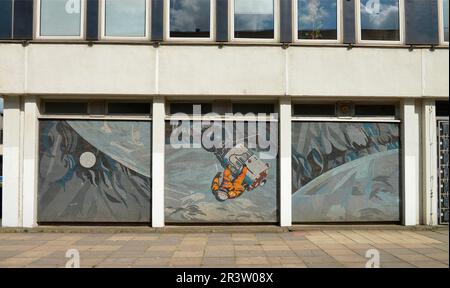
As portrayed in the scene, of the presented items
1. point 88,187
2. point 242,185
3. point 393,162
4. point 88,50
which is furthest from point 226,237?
point 88,50

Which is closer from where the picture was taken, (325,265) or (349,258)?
(325,265)

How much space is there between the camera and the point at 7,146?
40.2 ft

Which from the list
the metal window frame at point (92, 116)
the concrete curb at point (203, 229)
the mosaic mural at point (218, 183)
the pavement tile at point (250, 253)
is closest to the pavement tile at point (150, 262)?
the pavement tile at point (250, 253)

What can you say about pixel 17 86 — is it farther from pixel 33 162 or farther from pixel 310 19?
pixel 310 19

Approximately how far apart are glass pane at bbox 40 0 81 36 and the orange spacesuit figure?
17.1 feet

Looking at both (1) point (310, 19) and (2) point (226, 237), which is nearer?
(2) point (226, 237)

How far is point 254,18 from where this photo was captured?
1250 centimetres

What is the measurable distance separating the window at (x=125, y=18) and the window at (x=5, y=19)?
89.8 inches

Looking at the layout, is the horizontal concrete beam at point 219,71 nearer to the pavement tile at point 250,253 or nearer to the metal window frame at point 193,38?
the metal window frame at point 193,38

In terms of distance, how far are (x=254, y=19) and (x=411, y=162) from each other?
540 centimetres

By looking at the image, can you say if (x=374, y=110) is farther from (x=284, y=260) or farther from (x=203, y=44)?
(x=284, y=260)

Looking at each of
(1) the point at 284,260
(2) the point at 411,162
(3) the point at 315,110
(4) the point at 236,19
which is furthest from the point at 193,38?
(2) the point at 411,162

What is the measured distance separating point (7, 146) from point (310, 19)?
825cm

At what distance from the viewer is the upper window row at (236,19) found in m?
12.4
